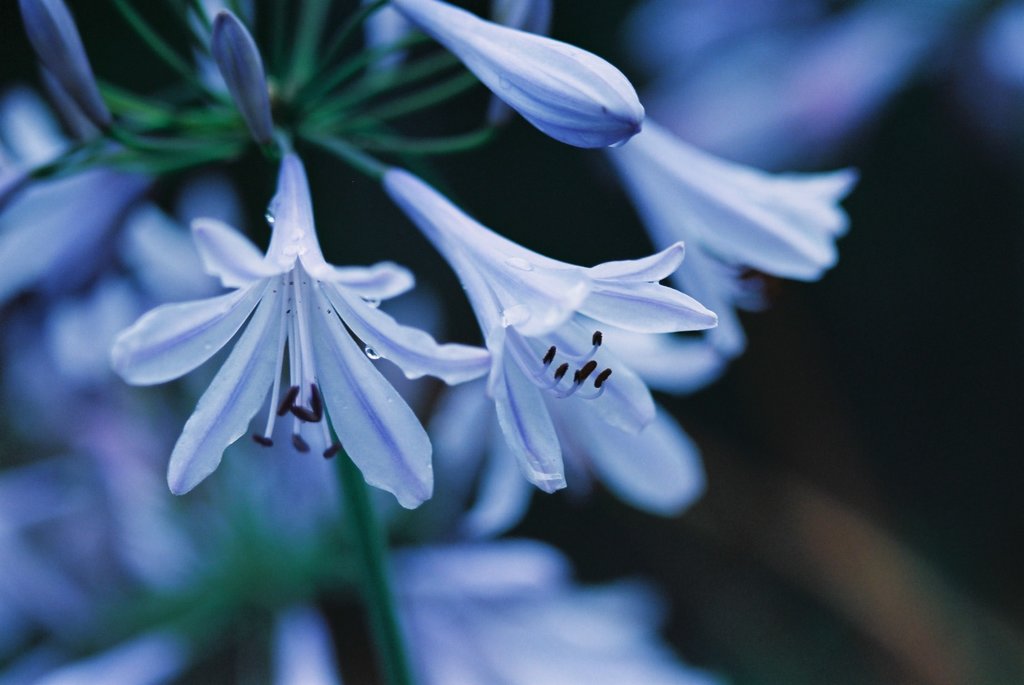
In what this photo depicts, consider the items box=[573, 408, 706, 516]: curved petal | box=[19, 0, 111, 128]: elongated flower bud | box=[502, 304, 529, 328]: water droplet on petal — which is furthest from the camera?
box=[573, 408, 706, 516]: curved petal

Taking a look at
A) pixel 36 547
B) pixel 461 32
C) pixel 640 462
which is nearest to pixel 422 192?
pixel 461 32

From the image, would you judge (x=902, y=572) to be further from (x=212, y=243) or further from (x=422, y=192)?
(x=212, y=243)

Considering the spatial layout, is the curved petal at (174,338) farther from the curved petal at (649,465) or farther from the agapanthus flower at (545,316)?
the curved petal at (649,465)

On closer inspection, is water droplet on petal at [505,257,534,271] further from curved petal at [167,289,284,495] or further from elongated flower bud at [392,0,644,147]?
curved petal at [167,289,284,495]

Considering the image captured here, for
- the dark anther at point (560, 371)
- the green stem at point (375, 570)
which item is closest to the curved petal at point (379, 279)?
the dark anther at point (560, 371)

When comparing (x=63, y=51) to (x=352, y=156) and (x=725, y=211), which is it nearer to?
(x=352, y=156)

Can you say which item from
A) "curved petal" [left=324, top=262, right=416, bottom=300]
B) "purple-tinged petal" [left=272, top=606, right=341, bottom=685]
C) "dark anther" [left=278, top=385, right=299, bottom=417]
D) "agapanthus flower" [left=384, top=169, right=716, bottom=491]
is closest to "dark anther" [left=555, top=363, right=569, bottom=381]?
"agapanthus flower" [left=384, top=169, right=716, bottom=491]
